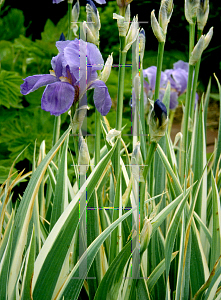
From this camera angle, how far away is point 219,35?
265 centimetres

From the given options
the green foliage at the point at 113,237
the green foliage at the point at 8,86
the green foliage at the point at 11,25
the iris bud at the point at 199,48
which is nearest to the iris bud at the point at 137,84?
the green foliage at the point at 113,237

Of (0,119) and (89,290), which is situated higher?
(0,119)

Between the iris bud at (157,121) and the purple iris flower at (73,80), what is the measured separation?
10cm

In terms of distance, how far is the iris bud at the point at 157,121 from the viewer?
0.45 meters

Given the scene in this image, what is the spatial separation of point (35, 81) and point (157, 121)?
241 mm

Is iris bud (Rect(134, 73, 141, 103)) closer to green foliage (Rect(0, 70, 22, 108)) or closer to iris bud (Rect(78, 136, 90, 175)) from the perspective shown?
iris bud (Rect(78, 136, 90, 175))

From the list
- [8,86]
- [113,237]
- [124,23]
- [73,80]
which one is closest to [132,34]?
[124,23]

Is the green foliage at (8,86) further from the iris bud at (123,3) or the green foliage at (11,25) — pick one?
the iris bud at (123,3)

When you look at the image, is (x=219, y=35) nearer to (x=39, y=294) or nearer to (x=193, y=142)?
(x=193, y=142)

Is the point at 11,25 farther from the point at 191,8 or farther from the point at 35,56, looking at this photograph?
the point at 191,8

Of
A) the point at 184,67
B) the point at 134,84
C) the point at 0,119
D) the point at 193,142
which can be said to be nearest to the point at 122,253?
the point at 134,84

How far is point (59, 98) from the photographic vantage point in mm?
513

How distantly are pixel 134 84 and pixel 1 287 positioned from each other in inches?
17.0

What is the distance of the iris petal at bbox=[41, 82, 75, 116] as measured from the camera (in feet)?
1.67
